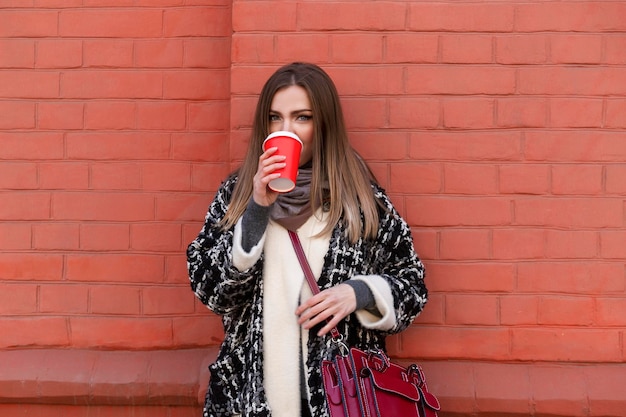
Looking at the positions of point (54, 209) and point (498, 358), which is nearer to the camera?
point (498, 358)

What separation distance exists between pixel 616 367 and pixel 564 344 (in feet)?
0.68

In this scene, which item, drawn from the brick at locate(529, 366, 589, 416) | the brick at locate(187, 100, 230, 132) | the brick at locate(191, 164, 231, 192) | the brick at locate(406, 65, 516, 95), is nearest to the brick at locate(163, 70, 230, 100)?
the brick at locate(187, 100, 230, 132)

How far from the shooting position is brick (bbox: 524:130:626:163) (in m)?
3.09

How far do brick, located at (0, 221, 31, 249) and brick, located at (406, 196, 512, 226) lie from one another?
1530 millimetres

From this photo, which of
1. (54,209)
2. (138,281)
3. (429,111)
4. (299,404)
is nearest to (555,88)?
(429,111)

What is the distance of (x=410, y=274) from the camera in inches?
111

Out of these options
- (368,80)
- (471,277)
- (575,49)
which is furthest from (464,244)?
(575,49)

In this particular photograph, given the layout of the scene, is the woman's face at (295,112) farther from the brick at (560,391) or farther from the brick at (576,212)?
the brick at (560,391)

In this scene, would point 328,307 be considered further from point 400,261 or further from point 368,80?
point 368,80

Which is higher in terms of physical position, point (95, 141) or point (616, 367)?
point (95, 141)

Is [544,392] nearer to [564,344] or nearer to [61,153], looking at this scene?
[564,344]

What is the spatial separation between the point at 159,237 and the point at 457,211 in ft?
3.86

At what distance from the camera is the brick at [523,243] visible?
3.11 m

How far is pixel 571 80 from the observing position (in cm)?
309
